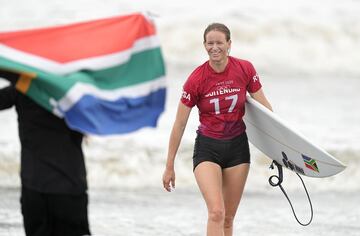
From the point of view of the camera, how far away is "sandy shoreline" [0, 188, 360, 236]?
9.59 meters

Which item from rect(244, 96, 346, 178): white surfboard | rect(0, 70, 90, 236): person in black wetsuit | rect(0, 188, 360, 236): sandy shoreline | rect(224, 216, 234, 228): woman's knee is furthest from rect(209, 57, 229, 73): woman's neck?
rect(0, 188, 360, 236): sandy shoreline

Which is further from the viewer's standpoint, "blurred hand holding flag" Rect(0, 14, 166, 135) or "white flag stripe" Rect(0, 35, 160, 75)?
"white flag stripe" Rect(0, 35, 160, 75)

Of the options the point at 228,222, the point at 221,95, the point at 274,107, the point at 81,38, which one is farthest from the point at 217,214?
the point at 274,107

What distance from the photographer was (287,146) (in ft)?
23.6

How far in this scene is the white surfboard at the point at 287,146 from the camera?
699 cm

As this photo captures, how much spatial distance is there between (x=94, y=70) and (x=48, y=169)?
72cm

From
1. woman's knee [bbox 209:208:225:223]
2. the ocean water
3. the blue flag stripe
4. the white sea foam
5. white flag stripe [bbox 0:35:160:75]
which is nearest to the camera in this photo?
the blue flag stripe

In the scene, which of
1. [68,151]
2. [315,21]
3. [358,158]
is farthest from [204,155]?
[315,21]

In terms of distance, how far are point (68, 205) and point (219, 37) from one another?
165 centimetres

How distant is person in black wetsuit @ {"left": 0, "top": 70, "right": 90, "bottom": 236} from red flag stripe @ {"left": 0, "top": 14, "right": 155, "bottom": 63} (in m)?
0.32

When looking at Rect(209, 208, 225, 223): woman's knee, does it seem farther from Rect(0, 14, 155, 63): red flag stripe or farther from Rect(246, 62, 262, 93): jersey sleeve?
Rect(0, 14, 155, 63): red flag stripe

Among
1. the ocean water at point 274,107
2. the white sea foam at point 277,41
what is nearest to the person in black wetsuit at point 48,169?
the ocean water at point 274,107

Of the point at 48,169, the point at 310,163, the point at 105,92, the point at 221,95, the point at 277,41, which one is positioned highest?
the point at 105,92

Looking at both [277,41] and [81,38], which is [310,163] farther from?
[277,41]
